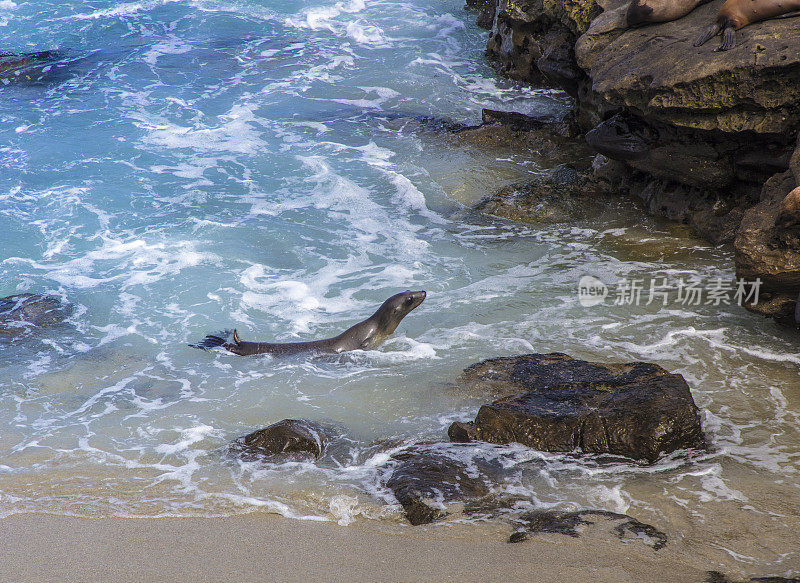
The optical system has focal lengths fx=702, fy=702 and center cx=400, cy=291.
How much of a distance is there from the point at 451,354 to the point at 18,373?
4136 mm

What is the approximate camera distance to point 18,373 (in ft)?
22.0

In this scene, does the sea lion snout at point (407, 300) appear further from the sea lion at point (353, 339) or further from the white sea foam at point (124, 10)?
the white sea foam at point (124, 10)

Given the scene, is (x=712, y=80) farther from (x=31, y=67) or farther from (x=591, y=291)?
(x=31, y=67)

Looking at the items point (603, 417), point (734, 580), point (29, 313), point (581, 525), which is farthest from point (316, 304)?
point (734, 580)

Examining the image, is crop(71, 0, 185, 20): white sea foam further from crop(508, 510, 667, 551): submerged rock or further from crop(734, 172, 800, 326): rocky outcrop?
crop(508, 510, 667, 551): submerged rock

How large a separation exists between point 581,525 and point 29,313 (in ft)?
21.7

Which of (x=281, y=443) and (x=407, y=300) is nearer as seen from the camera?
(x=281, y=443)

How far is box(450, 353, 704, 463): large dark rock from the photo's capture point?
4.77m

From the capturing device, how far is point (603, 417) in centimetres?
487

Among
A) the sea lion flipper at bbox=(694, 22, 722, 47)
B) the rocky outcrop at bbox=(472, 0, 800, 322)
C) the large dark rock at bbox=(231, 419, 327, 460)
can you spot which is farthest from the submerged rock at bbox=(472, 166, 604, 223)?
the large dark rock at bbox=(231, 419, 327, 460)

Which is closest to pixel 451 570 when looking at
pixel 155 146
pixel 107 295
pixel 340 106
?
→ pixel 107 295

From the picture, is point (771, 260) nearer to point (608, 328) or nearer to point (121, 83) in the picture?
point (608, 328)

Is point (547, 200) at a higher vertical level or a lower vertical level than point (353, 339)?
higher

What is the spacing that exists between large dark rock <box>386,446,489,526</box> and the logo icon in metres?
3.23
